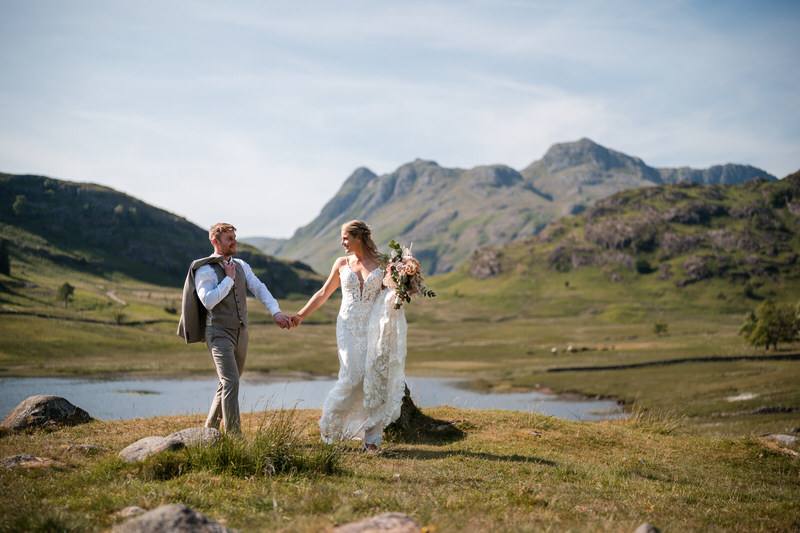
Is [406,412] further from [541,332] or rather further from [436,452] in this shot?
[541,332]

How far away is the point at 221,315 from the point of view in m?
10.6

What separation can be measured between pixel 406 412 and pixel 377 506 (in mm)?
7116

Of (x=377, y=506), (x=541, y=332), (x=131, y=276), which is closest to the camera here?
(x=377, y=506)

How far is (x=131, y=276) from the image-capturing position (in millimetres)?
186375

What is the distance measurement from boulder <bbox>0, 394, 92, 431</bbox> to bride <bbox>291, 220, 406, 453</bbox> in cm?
667

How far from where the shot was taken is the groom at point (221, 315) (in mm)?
10328

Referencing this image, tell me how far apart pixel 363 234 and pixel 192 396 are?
149 ft

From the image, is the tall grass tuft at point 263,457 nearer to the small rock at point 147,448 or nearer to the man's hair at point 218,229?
the small rock at point 147,448

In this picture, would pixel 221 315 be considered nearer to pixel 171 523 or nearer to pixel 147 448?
pixel 147 448

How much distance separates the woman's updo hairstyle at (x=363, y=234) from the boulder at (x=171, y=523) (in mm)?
6830

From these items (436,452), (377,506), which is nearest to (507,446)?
(436,452)

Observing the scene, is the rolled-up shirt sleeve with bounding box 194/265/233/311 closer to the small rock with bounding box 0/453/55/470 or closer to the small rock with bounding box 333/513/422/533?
the small rock with bounding box 0/453/55/470

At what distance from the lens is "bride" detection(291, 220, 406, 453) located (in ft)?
37.8

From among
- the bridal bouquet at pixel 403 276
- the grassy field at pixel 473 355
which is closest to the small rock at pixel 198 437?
the bridal bouquet at pixel 403 276
